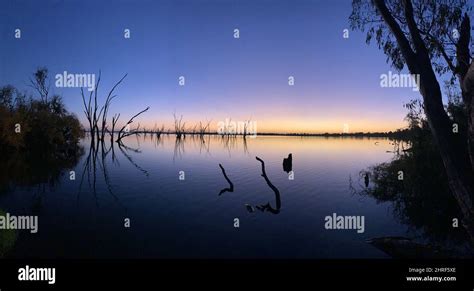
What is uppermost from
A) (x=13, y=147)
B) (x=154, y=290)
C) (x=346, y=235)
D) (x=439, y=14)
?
(x=439, y=14)

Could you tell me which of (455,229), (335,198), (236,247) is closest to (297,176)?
(335,198)

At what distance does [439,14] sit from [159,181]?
20507mm

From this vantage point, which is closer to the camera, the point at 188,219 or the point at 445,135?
the point at 445,135

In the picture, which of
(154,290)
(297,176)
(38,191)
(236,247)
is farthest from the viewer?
(297,176)

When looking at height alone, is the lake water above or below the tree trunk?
below

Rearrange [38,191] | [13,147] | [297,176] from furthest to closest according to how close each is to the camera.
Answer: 1. [13,147]
2. [297,176]
3. [38,191]

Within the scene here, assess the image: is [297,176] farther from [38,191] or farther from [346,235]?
[38,191]

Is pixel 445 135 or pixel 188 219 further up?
pixel 445 135

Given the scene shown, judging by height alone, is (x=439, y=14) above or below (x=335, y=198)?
above

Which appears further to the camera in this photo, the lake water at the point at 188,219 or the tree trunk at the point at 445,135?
the lake water at the point at 188,219

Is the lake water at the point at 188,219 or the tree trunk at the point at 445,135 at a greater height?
the tree trunk at the point at 445,135

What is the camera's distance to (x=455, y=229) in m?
13.2

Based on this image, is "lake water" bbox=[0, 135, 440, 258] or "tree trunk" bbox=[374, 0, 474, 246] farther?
"lake water" bbox=[0, 135, 440, 258]

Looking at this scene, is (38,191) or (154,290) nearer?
(154,290)
